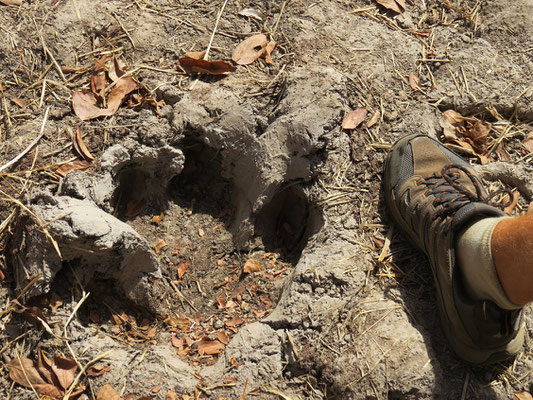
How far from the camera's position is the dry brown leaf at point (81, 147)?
8.83ft

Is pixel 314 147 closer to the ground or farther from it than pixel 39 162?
farther from it

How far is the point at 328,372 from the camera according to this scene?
7.81 feet

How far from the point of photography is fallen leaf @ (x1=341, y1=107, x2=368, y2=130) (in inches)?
113

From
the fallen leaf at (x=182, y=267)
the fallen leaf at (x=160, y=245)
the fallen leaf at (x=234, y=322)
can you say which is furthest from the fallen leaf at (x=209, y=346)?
the fallen leaf at (x=160, y=245)

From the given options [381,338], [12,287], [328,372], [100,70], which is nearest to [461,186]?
[381,338]

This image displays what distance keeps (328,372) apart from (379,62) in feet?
5.67

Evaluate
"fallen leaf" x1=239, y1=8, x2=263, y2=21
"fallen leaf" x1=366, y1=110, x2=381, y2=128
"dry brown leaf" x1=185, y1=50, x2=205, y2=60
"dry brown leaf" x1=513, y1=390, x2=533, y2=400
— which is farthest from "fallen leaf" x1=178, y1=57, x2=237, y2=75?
"dry brown leaf" x1=513, y1=390, x2=533, y2=400

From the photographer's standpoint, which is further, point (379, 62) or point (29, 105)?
point (379, 62)

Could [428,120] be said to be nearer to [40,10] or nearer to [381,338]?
[381,338]

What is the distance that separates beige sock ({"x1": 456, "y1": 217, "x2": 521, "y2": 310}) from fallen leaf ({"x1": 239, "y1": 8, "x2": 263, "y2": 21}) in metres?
1.73

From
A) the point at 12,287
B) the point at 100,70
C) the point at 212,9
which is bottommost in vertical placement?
the point at 12,287

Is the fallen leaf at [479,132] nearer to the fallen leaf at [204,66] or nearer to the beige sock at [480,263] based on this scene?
the beige sock at [480,263]

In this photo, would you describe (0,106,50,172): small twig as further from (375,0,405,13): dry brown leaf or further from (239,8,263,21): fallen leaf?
(375,0,405,13): dry brown leaf

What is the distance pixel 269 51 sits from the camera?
3.12 metres
